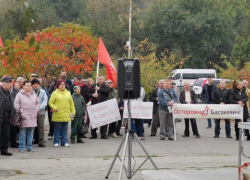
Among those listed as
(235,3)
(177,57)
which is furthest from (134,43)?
(235,3)

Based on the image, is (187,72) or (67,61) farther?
(187,72)

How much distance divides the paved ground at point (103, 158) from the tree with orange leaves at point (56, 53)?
156 inches

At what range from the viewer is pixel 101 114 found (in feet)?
59.3

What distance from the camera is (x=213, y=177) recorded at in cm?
1048

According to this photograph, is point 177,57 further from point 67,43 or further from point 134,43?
point 67,43

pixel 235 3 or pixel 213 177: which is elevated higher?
pixel 235 3

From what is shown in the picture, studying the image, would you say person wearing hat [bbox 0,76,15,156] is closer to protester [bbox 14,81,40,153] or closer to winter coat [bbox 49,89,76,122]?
protester [bbox 14,81,40,153]

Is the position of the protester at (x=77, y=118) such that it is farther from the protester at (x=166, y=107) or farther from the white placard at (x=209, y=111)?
the white placard at (x=209, y=111)

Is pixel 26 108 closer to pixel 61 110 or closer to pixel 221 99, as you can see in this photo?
pixel 61 110

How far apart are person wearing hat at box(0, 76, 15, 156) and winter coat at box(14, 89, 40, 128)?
361 millimetres

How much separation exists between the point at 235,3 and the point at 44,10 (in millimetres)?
25356

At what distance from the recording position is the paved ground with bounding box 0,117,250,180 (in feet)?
38.3

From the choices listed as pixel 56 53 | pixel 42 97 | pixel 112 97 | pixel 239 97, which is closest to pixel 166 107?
pixel 112 97

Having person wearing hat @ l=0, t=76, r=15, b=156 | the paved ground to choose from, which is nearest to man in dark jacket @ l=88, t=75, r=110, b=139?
the paved ground
